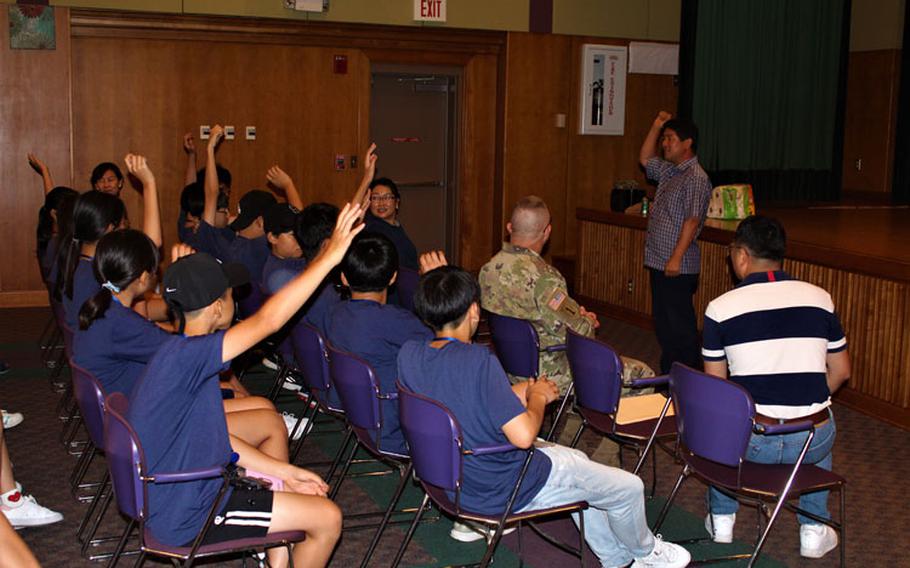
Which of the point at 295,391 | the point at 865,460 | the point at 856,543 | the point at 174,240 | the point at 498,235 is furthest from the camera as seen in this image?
the point at 498,235

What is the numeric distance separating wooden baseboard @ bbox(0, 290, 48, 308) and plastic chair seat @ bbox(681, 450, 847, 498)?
6941 millimetres

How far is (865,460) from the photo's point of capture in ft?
17.0

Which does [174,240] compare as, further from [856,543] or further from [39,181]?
[856,543]

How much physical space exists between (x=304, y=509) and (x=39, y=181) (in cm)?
676

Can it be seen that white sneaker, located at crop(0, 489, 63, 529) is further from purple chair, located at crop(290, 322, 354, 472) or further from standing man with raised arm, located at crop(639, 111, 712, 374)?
standing man with raised arm, located at crop(639, 111, 712, 374)

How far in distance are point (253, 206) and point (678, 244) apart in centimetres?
263

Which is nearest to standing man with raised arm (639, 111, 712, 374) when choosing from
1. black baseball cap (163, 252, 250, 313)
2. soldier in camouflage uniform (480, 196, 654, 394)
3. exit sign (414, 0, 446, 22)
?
soldier in camouflage uniform (480, 196, 654, 394)

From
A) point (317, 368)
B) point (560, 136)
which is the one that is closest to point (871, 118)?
point (560, 136)

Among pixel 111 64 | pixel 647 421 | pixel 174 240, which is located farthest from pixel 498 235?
pixel 647 421

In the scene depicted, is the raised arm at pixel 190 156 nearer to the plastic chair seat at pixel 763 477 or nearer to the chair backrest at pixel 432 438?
the chair backrest at pixel 432 438

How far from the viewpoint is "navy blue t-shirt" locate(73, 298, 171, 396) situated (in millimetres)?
3689

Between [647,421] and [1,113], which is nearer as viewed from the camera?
[647,421]

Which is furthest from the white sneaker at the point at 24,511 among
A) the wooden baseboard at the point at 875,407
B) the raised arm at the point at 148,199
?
the wooden baseboard at the point at 875,407

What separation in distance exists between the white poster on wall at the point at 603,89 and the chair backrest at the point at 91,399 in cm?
799
